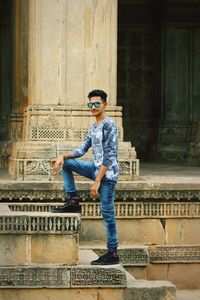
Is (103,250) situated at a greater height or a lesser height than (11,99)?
lesser

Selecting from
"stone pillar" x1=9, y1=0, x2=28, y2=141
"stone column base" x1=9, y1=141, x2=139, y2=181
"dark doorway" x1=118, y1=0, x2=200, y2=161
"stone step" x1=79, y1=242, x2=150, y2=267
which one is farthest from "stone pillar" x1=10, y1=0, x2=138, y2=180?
"dark doorway" x1=118, y1=0, x2=200, y2=161

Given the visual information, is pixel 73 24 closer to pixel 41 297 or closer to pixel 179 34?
pixel 41 297

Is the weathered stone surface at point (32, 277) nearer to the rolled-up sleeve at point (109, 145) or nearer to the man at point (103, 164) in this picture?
the man at point (103, 164)

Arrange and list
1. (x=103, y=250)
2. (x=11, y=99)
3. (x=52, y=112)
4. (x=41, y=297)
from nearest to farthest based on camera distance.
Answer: (x=41, y=297)
(x=103, y=250)
(x=52, y=112)
(x=11, y=99)

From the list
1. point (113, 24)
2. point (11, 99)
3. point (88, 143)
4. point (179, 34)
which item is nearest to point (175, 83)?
point (179, 34)

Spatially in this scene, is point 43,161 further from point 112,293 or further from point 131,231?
point 112,293

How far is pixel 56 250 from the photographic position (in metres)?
9.33

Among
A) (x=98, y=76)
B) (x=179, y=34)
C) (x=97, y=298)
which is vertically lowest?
(x=97, y=298)

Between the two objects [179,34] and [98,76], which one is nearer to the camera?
[98,76]

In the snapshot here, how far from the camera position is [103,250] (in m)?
11.6

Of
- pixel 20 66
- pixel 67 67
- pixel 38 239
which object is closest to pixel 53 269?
pixel 38 239

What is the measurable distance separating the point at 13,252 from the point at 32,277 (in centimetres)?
35

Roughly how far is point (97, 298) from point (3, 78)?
11255 millimetres

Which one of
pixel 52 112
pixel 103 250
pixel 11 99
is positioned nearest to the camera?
pixel 103 250
